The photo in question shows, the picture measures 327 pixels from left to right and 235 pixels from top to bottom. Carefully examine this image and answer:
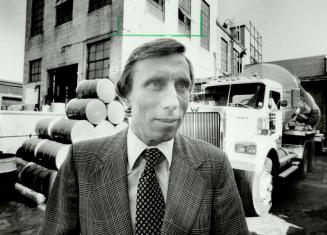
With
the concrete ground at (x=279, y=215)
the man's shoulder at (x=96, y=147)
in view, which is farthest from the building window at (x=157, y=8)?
the man's shoulder at (x=96, y=147)

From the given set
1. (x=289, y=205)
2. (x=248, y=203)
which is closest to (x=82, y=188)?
(x=248, y=203)

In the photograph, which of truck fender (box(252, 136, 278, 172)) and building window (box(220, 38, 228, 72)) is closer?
truck fender (box(252, 136, 278, 172))

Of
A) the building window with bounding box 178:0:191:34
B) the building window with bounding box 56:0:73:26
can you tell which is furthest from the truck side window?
the building window with bounding box 56:0:73:26

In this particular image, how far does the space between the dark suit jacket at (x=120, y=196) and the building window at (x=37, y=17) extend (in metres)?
3.33

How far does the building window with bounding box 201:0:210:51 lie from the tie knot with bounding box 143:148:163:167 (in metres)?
7.25

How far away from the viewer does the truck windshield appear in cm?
426

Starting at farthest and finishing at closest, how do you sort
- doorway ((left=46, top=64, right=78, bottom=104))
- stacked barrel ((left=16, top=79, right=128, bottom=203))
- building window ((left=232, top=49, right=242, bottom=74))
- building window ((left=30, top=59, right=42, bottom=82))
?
building window ((left=232, top=49, right=242, bottom=74)) < doorway ((left=46, top=64, right=78, bottom=104)) < building window ((left=30, top=59, right=42, bottom=82)) < stacked barrel ((left=16, top=79, right=128, bottom=203))

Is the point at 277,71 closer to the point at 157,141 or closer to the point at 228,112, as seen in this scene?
the point at 228,112

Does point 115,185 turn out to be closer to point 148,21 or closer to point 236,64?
point 148,21

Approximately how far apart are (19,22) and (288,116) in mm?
5941

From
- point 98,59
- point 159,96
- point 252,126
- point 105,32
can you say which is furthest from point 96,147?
point 98,59

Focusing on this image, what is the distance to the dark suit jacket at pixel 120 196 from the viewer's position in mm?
919

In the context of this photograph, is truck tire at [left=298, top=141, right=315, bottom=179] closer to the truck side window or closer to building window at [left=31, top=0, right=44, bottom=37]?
the truck side window

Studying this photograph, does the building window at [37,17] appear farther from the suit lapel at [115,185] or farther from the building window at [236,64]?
the building window at [236,64]
